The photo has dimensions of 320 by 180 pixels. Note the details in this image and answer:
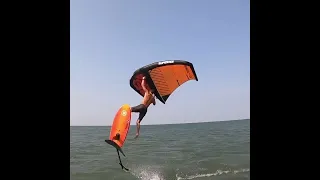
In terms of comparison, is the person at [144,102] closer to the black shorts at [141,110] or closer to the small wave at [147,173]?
the black shorts at [141,110]

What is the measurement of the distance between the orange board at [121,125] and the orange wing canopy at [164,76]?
0.94 metres

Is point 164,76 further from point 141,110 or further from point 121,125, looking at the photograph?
point 121,125

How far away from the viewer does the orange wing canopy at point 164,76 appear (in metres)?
6.80

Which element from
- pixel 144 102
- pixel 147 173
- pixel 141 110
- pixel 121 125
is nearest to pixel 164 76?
pixel 144 102

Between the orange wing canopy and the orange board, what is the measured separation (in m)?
0.94

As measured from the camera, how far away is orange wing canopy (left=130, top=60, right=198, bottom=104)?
22.3 feet

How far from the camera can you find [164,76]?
705 centimetres

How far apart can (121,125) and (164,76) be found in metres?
1.72

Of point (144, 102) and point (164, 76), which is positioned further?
point (164, 76)

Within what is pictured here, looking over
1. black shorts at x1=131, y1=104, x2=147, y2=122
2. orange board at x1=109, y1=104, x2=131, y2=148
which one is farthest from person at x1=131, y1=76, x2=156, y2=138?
orange board at x1=109, y1=104, x2=131, y2=148

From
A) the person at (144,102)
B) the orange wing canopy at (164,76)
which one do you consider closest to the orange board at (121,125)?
the person at (144,102)
